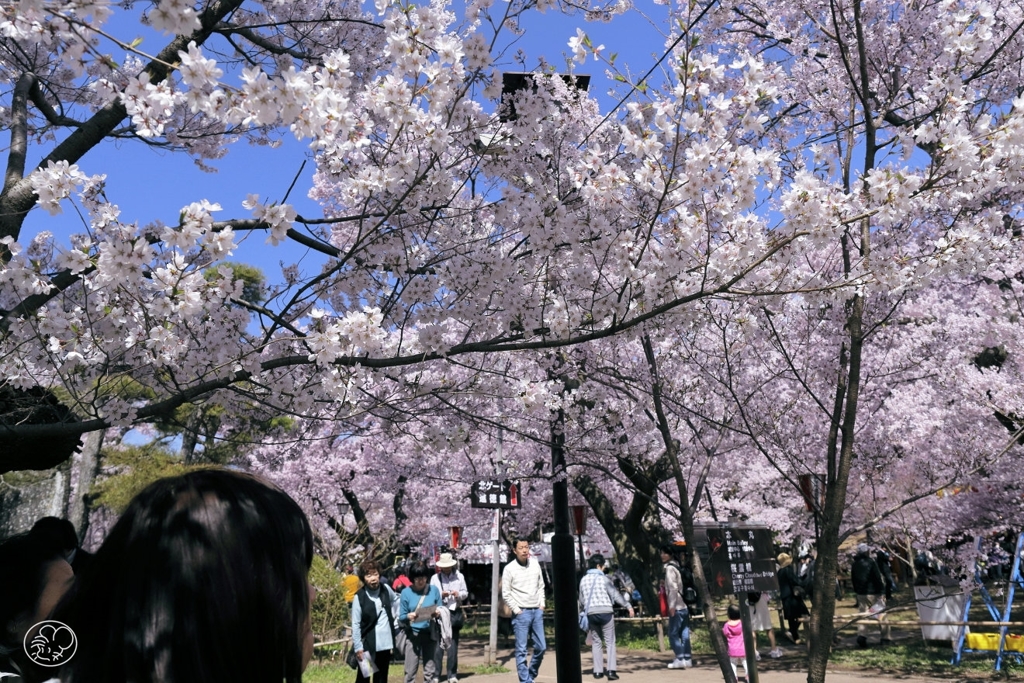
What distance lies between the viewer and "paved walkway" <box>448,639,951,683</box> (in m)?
10.6

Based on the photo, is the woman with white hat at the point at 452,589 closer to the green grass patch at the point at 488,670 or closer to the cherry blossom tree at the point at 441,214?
the green grass patch at the point at 488,670

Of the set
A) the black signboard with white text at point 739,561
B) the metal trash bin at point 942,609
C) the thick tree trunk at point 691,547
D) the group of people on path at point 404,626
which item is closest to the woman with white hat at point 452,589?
the group of people on path at point 404,626

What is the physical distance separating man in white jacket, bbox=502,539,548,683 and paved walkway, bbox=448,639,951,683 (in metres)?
1.90

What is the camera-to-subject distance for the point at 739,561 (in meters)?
6.61

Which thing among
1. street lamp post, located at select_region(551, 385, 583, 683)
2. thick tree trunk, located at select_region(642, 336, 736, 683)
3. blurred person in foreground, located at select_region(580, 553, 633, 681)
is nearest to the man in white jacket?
blurred person in foreground, located at select_region(580, 553, 633, 681)

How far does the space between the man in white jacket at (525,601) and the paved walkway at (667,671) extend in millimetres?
1901

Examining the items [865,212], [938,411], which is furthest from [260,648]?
[938,411]

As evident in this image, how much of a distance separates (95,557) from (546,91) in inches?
169

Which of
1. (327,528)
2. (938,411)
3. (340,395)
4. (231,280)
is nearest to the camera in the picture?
(231,280)

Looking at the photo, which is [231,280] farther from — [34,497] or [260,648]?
[34,497]

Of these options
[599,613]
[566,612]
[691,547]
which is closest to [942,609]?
[599,613]

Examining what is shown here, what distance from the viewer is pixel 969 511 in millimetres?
13219

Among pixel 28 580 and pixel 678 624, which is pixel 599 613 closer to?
pixel 678 624

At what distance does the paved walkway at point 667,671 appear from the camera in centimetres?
1063
